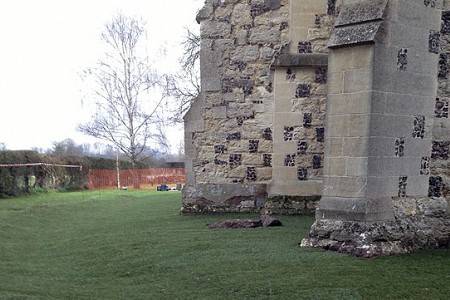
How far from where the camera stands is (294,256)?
205 inches

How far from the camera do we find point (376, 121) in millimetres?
5176

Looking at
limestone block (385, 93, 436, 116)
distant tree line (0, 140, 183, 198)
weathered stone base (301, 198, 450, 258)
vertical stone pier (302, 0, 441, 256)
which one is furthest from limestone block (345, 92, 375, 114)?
distant tree line (0, 140, 183, 198)

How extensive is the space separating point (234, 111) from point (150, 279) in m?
5.41

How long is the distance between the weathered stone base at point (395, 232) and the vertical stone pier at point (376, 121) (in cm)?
1

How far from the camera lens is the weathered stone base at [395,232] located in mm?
5184

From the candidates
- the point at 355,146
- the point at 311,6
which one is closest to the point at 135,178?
the point at 311,6

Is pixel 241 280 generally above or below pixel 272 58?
below

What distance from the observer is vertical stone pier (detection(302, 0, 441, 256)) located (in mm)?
5180

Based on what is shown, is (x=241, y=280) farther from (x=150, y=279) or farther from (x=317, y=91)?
(x=317, y=91)

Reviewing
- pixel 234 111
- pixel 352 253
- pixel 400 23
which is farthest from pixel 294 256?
pixel 234 111

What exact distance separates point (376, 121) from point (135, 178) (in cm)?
2524

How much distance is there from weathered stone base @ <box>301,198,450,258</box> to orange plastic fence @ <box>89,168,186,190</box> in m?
16.2

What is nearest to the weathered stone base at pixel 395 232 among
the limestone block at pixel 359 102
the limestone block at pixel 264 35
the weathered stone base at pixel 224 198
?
the limestone block at pixel 359 102

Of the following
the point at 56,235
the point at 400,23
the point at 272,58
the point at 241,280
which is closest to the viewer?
the point at 241,280
